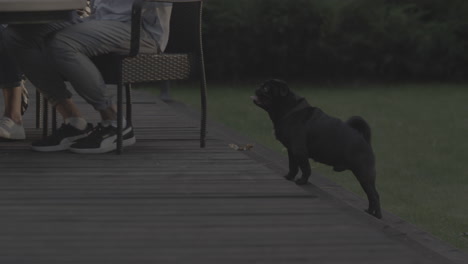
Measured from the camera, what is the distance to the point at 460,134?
9.07 m

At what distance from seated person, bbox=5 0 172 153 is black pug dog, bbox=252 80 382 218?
880mm

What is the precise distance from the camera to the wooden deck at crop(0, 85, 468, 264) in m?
3.16

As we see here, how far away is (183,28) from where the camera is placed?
575 cm

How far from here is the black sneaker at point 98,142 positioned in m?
5.21

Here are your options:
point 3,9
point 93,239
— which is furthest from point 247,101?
point 93,239

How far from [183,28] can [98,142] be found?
0.88 m

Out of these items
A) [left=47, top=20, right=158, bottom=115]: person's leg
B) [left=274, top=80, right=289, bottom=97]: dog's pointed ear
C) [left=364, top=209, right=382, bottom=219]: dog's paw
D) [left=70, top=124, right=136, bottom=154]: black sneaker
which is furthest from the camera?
[left=70, top=124, right=136, bottom=154]: black sneaker

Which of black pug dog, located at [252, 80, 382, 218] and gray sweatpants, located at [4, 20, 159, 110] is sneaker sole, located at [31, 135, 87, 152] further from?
black pug dog, located at [252, 80, 382, 218]

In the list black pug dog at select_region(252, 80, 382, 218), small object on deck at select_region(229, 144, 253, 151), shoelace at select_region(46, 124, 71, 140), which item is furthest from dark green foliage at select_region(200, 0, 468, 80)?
black pug dog at select_region(252, 80, 382, 218)

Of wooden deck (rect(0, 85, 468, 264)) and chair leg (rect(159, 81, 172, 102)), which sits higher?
wooden deck (rect(0, 85, 468, 264))

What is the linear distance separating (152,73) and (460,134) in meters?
4.46

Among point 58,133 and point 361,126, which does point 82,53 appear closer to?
point 58,133

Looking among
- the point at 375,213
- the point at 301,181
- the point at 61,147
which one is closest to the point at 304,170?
the point at 301,181

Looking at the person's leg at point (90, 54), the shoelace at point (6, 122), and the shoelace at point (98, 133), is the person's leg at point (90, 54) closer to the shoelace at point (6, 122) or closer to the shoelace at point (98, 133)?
the shoelace at point (98, 133)
